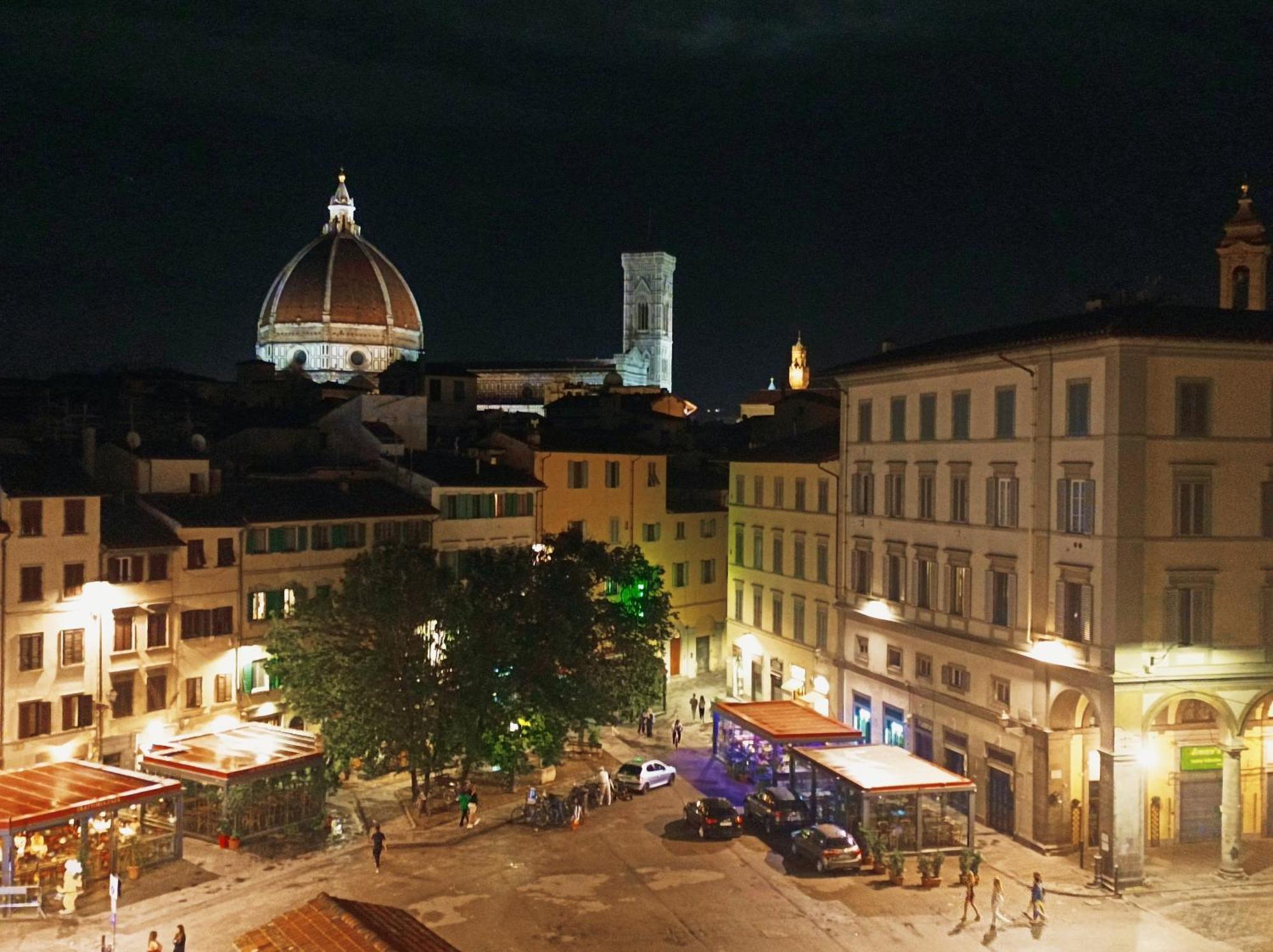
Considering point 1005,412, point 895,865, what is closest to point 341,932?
point 895,865

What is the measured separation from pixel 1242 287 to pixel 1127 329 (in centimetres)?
1340

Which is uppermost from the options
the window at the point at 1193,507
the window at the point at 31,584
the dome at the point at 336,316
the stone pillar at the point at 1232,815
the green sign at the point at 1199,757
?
the dome at the point at 336,316

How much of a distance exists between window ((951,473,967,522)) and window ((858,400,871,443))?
6.74 meters

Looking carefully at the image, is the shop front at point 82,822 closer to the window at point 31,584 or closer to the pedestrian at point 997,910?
the window at point 31,584

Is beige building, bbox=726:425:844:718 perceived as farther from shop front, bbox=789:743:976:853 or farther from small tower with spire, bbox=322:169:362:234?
small tower with spire, bbox=322:169:362:234

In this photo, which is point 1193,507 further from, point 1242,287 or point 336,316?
point 336,316

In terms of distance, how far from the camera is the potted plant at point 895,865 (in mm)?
34094

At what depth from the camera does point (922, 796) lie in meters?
35.8

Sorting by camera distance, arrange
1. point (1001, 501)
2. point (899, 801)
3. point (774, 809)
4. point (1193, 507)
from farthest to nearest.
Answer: point (1001, 501)
point (774, 809)
point (1193, 507)
point (899, 801)

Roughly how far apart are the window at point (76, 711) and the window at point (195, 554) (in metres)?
5.52

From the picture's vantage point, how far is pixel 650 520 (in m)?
65.9

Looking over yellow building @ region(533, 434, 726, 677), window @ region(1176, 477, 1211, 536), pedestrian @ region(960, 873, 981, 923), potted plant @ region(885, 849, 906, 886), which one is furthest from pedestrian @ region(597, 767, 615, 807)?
window @ region(1176, 477, 1211, 536)

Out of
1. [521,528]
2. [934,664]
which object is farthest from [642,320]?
[934,664]

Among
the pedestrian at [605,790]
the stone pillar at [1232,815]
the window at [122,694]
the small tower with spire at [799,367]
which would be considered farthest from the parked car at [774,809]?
the small tower with spire at [799,367]
